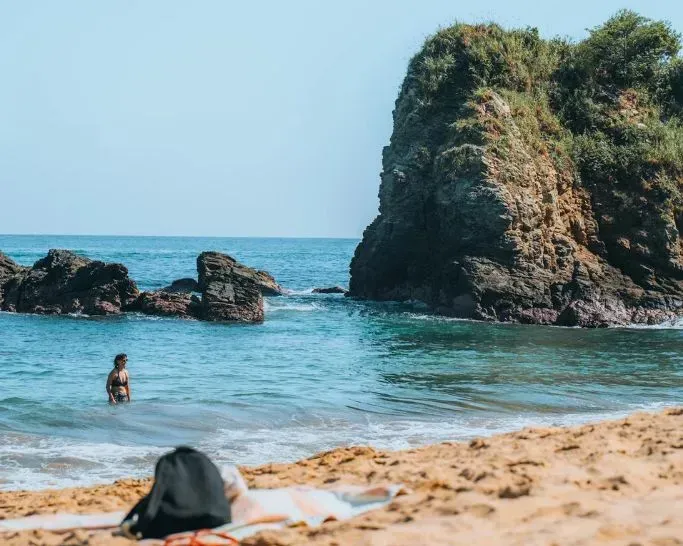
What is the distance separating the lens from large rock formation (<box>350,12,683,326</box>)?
28719 mm

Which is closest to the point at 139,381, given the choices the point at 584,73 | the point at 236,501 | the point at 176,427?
the point at 176,427

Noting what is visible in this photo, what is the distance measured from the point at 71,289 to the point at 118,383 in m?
17.5

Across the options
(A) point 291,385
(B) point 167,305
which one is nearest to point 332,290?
(B) point 167,305

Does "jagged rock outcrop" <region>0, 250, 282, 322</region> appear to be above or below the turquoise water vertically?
above

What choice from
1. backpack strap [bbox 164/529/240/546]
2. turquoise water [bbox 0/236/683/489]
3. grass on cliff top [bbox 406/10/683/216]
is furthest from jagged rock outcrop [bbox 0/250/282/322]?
backpack strap [bbox 164/529/240/546]

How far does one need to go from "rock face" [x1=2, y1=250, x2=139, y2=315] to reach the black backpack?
25.7 meters

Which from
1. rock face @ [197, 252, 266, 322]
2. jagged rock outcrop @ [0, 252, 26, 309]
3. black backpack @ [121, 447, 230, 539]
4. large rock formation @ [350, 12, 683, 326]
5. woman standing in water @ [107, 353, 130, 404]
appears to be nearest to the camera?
black backpack @ [121, 447, 230, 539]

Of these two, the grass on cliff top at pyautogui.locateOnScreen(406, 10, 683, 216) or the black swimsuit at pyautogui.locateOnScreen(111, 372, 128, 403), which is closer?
the black swimsuit at pyautogui.locateOnScreen(111, 372, 128, 403)

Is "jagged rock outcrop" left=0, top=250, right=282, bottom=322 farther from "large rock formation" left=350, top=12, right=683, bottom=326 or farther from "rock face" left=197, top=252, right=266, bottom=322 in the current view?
"large rock formation" left=350, top=12, right=683, bottom=326

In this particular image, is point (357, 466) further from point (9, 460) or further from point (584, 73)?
point (584, 73)

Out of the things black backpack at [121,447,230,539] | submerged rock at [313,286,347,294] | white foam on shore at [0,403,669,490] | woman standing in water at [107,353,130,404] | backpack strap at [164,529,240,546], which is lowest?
white foam on shore at [0,403,669,490]

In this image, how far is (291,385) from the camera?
17594mm

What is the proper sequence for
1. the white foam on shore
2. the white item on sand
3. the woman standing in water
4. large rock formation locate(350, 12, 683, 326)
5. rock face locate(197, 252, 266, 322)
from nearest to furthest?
the white item on sand < the white foam on shore < the woman standing in water < large rock formation locate(350, 12, 683, 326) < rock face locate(197, 252, 266, 322)

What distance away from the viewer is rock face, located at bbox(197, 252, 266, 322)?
98.6 feet
